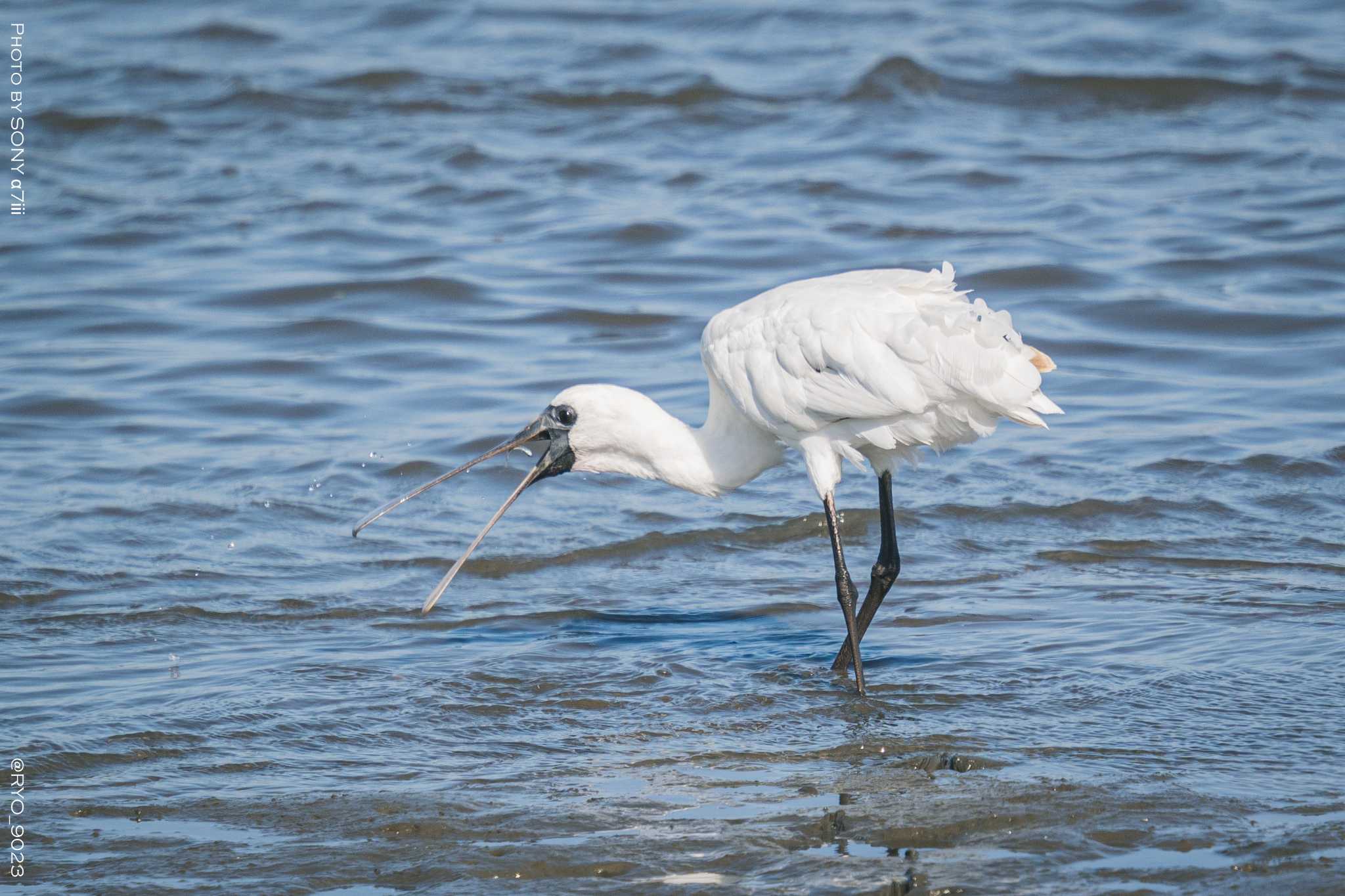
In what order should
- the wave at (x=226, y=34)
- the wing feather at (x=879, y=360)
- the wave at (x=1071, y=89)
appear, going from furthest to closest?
the wave at (x=226, y=34)
the wave at (x=1071, y=89)
the wing feather at (x=879, y=360)

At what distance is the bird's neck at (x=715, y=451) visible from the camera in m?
7.44

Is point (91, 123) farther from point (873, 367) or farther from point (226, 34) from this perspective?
point (873, 367)

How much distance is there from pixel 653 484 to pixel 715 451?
2.98 meters

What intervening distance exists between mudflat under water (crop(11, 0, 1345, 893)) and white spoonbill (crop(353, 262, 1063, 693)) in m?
0.79

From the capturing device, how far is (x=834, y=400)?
6.86 meters

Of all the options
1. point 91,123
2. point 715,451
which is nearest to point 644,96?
point 91,123

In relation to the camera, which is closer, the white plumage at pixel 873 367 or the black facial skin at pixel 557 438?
the white plumage at pixel 873 367

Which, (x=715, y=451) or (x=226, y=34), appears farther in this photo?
(x=226, y=34)

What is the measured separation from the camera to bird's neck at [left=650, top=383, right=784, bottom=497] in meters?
7.44

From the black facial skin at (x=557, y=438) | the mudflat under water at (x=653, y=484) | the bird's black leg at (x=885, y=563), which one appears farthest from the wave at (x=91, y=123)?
the bird's black leg at (x=885, y=563)

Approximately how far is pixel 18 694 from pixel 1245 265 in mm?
10633

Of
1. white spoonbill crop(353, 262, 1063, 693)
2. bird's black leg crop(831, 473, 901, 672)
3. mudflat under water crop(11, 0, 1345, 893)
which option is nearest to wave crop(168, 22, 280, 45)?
mudflat under water crop(11, 0, 1345, 893)

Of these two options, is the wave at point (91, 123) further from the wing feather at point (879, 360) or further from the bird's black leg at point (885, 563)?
the bird's black leg at point (885, 563)

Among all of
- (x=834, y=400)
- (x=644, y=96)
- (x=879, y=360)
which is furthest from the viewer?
(x=644, y=96)
